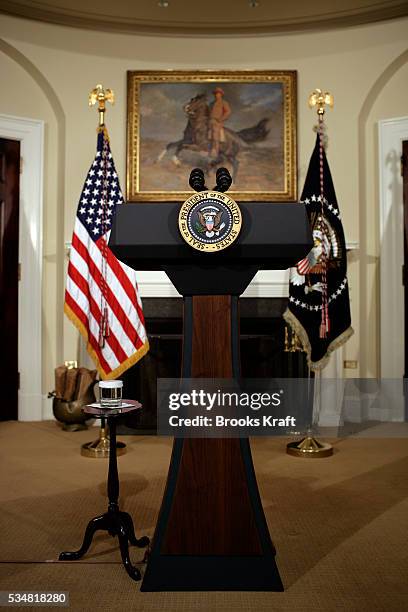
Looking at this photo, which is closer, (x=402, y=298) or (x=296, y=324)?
(x=296, y=324)

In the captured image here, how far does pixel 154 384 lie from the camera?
Result: 586 cm

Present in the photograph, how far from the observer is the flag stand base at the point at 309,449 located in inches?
188

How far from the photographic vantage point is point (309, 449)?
189 inches

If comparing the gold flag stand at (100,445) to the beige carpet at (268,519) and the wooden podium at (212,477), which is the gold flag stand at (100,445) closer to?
the beige carpet at (268,519)

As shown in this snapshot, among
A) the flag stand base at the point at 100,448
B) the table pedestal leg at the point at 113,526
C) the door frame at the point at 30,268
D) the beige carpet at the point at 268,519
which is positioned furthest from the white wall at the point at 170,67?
the table pedestal leg at the point at 113,526

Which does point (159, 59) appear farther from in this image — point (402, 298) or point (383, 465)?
point (383, 465)

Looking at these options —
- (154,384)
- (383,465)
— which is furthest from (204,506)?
(154,384)

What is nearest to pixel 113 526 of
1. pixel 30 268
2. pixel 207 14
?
pixel 30 268

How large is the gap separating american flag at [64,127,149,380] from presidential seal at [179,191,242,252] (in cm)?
275

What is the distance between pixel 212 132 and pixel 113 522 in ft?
15.5

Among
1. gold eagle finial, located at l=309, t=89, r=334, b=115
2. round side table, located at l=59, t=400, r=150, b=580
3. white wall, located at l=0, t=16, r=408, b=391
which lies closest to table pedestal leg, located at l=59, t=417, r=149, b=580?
round side table, located at l=59, t=400, r=150, b=580

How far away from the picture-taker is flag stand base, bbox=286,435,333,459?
478cm

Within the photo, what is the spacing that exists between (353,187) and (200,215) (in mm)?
4455

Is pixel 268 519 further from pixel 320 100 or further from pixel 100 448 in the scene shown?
pixel 320 100
